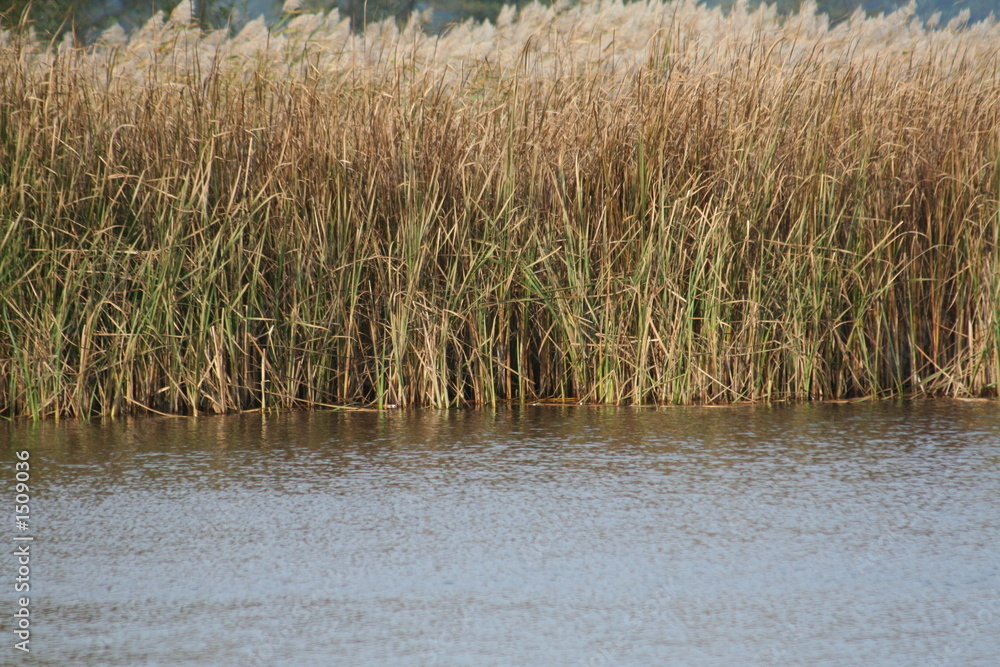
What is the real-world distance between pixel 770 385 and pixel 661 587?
206 cm

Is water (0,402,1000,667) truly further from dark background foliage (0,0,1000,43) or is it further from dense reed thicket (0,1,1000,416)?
dark background foliage (0,0,1000,43)

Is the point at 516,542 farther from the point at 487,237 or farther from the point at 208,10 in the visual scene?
the point at 208,10

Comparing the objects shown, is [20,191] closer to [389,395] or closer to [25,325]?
[25,325]

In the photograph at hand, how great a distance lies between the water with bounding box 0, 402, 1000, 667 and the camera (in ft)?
6.47

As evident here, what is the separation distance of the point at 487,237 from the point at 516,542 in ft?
6.04

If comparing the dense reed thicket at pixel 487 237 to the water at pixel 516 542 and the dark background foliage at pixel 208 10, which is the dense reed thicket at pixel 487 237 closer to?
the water at pixel 516 542

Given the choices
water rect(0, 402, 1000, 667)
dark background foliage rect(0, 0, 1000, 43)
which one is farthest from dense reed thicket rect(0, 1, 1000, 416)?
dark background foliage rect(0, 0, 1000, 43)

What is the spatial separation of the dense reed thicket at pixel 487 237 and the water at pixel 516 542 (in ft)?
1.27

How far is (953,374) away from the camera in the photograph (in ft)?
14.1

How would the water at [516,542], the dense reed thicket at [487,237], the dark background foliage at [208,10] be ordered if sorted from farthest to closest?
the dark background foliage at [208,10] < the dense reed thicket at [487,237] < the water at [516,542]

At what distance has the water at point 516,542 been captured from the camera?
1972 millimetres

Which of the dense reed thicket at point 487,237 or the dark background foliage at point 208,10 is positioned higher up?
the dark background foliage at point 208,10

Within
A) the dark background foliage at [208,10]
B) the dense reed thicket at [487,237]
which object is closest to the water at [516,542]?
the dense reed thicket at [487,237]

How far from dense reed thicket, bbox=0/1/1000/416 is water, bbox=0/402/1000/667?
0.39 metres
